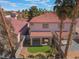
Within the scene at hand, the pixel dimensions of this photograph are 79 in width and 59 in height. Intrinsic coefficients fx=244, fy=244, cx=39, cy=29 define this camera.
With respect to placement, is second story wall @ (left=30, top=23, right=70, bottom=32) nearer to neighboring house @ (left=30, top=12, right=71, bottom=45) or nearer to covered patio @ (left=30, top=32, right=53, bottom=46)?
neighboring house @ (left=30, top=12, right=71, bottom=45)

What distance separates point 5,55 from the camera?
28703mm

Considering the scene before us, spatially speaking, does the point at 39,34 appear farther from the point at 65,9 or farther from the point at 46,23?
the point at 65,9

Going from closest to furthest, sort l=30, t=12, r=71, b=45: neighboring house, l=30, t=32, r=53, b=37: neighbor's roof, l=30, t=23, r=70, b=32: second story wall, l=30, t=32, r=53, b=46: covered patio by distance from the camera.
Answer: l=30, t=32, r=53, b=46: covered patio
l=30, t=32, r=53, b=37: neighbor's roof
l=30, t=12, r=71, b=45: neighboring house
l=30, t=23, r=70, b=32: second story wall

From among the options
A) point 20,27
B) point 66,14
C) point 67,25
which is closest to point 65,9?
point 66,14

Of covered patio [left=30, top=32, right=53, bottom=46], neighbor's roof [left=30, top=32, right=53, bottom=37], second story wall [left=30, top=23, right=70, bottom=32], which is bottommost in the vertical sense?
covered patio [left=30, top=32, right=53, bottom=46]

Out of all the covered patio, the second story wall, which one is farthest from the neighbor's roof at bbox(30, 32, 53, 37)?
the second story wall

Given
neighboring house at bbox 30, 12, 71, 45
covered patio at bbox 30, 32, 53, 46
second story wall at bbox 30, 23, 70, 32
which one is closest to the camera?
covered patio at bbox 30, 32, 53, 46

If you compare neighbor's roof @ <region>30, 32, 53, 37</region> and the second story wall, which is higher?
the second story wall

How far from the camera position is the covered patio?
158 feet

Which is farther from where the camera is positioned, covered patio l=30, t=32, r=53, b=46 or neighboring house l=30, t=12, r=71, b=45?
neighboring house l=30, t=12, r=71, b=45

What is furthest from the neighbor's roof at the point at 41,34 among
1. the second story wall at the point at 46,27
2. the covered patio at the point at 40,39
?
the second story wall at the point at 46,27

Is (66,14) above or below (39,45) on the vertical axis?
above

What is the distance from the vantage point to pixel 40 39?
4856 cm

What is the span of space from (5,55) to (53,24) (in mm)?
24513
